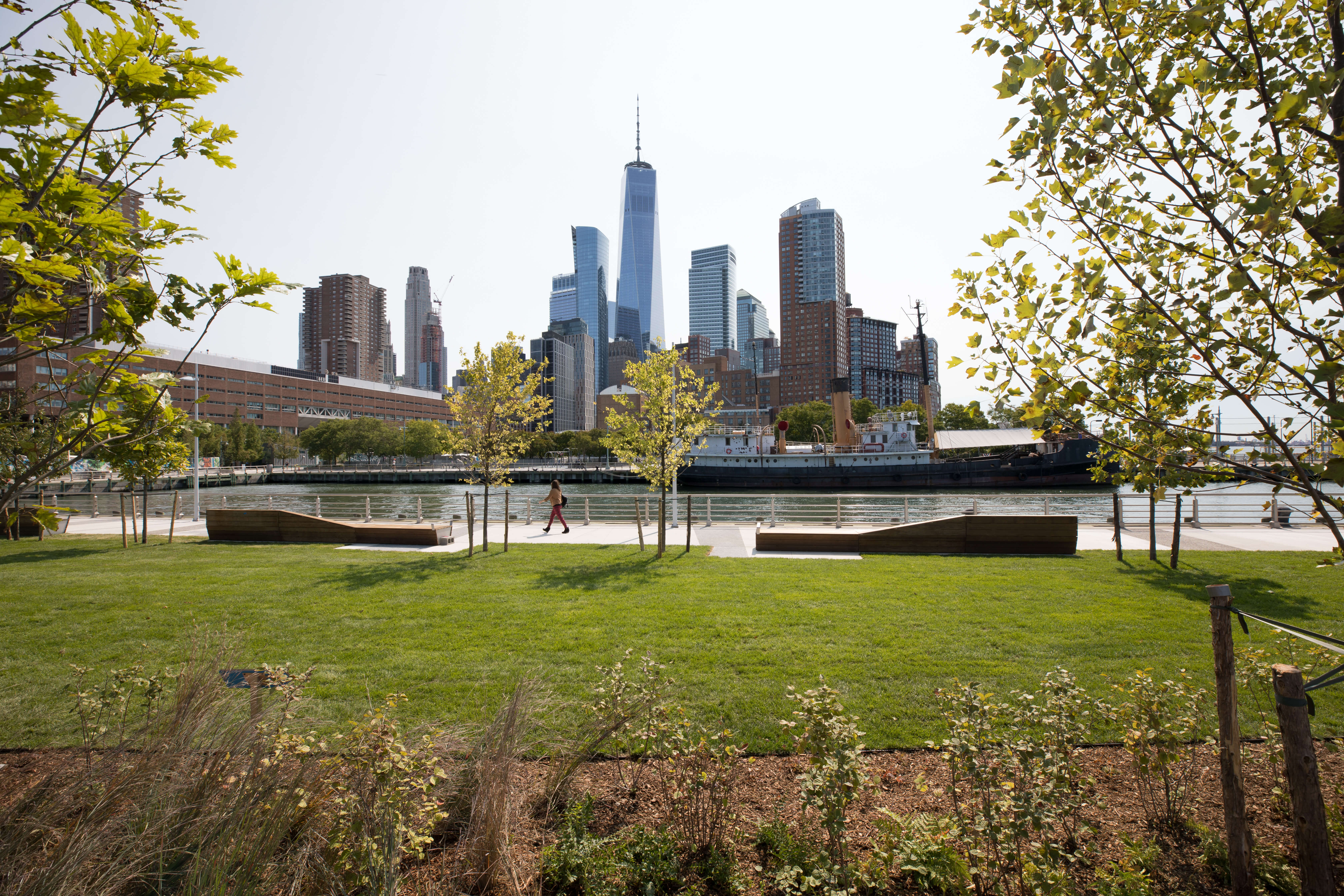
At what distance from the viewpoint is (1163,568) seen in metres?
10.1

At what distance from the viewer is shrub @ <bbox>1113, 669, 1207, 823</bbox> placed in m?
3.17

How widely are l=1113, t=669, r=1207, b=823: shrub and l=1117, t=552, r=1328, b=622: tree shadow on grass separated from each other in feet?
13.6

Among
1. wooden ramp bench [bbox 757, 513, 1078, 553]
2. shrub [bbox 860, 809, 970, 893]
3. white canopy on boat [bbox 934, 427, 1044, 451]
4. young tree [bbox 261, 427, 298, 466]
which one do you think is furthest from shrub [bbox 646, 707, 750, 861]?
young tree [bbox 261, 427, 298, 466]

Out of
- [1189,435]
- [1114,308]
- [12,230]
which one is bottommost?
[1189,435]

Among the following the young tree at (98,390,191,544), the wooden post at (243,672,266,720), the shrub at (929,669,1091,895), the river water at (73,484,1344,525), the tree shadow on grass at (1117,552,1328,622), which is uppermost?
the young tree at (98,390,191,544)

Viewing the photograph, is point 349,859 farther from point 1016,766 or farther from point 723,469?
point 723,469

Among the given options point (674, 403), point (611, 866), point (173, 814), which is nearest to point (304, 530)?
point (674, 403)

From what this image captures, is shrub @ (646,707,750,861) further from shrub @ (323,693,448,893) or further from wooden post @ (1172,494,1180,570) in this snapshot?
wooden post @ (1172,494,1180,570)

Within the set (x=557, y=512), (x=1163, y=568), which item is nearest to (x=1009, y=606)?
(x=1163, y=568)

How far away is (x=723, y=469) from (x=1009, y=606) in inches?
1645

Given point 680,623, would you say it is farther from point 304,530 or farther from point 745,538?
point 304,530

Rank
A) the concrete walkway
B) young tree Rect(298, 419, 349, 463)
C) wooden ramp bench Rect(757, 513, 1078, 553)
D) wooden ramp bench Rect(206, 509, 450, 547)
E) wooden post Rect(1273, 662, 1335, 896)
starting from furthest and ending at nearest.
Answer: young tree Rect(298, 419, 349, 463)
wooden ramp bench Rect(206, 509, 450, 547)
the concrete walkway
wooden ramp bench Rect(757, 513, 1078, 553)
wooden post Rect(1273, 662, 1335, 896)

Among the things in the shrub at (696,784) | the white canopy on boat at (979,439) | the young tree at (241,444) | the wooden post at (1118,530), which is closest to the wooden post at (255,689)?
the shrub at (696,784)

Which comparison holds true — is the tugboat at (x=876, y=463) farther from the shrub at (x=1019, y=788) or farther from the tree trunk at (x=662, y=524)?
the shrub at (x=1019, y=788)
